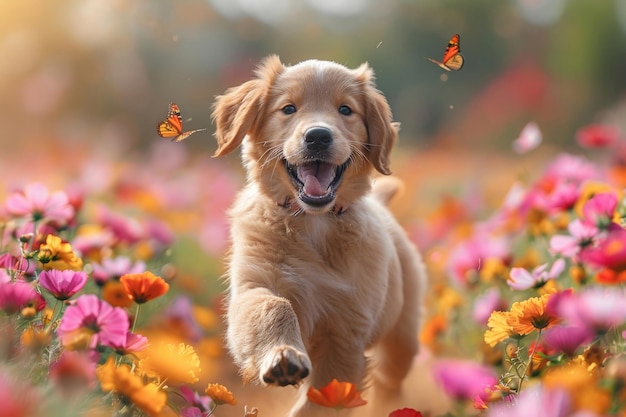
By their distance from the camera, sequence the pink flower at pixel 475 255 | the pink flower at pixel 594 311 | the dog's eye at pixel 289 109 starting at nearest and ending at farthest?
1. the pink flower at pixel 594 311
2. the dog's eye at pixel 289 109
3. the pink flower at pixel 475 255

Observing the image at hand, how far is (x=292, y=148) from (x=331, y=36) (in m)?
4.75

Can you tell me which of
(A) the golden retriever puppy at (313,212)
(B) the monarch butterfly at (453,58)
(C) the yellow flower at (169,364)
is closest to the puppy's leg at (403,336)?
(A) the golden retriever puppy at (313,212)

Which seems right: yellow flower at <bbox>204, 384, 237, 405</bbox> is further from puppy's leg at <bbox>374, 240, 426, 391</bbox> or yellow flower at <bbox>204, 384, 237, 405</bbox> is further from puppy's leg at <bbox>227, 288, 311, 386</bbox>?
puppy's leg at <bbox>374, 240, 426, 391</bbox>

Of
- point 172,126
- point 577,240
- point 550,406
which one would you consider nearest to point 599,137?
point 577,240

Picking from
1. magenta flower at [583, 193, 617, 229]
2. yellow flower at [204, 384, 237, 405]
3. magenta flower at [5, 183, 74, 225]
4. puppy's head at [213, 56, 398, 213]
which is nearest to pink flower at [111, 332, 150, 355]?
yellow flower at [204, 384, 237, 405]

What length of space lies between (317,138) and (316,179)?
19cm

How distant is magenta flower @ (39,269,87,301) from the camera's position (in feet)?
6.65

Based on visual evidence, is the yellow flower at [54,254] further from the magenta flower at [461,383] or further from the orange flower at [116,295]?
the magenta flower at [461,383]

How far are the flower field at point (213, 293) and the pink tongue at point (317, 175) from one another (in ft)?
2.34

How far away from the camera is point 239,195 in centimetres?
324

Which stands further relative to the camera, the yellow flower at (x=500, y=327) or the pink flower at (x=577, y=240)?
the pink flower at (x=577, y=240)

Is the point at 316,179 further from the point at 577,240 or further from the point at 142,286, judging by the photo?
the point at 577,240

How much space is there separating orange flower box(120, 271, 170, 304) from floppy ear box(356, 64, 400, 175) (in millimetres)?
1125

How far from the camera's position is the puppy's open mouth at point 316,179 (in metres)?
2.73
